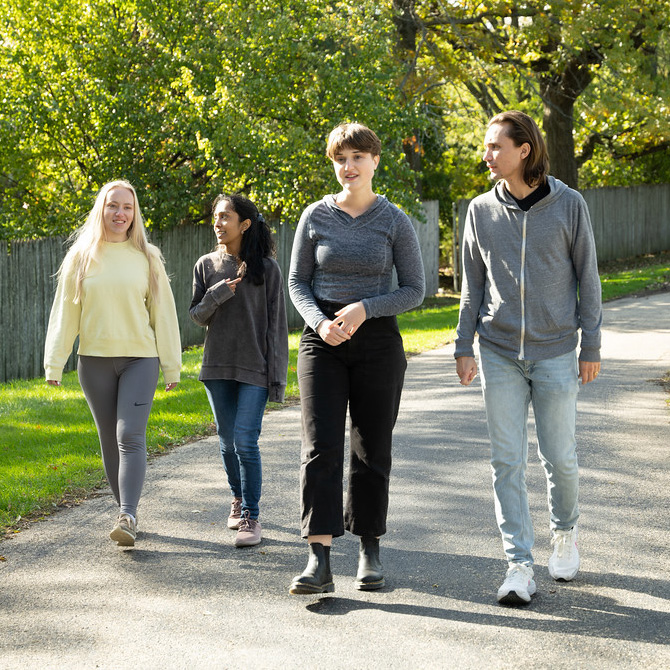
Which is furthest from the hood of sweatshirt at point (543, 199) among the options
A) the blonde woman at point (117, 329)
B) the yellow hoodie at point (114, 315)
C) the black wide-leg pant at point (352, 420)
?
the blonde woman at point (117, 329)

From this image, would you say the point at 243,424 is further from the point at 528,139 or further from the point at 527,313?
the point at 528,139

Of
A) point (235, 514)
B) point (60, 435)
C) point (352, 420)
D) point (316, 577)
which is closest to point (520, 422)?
point (352, 420)

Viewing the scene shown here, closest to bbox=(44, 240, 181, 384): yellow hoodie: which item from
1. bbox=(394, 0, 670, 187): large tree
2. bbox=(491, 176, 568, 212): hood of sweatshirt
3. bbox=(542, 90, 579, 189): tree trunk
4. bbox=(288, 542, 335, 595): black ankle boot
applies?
bbox=(288, 542, 335, 595): black ankle boot

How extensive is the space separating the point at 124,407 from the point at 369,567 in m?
1.63

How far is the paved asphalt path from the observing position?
393 centimetres

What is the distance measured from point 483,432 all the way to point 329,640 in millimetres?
4364

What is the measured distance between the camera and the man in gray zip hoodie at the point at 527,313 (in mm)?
4516

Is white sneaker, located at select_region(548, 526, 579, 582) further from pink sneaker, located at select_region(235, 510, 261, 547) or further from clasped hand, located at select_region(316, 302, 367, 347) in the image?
pink sneaker, located at select_region(235, 510, 261, 547)

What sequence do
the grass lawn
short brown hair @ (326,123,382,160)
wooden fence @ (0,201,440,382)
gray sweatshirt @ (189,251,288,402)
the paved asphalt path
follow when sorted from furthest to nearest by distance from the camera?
1. wooden fence @ (0,201,440,382)
2. the grass lawn
3. gray sweatshirt @ (189,251,288,402)
4. short brown hair @ (326,123,382,160)
5. the paved asphalt path

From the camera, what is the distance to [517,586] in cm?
441

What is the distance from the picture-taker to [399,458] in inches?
287

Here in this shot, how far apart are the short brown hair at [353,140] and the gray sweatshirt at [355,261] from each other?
0.24 metres

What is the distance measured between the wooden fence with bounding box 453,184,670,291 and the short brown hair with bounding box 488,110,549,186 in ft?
81.0

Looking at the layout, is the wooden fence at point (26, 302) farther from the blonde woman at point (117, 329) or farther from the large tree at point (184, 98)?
the blonde woman at point (117, 329)
